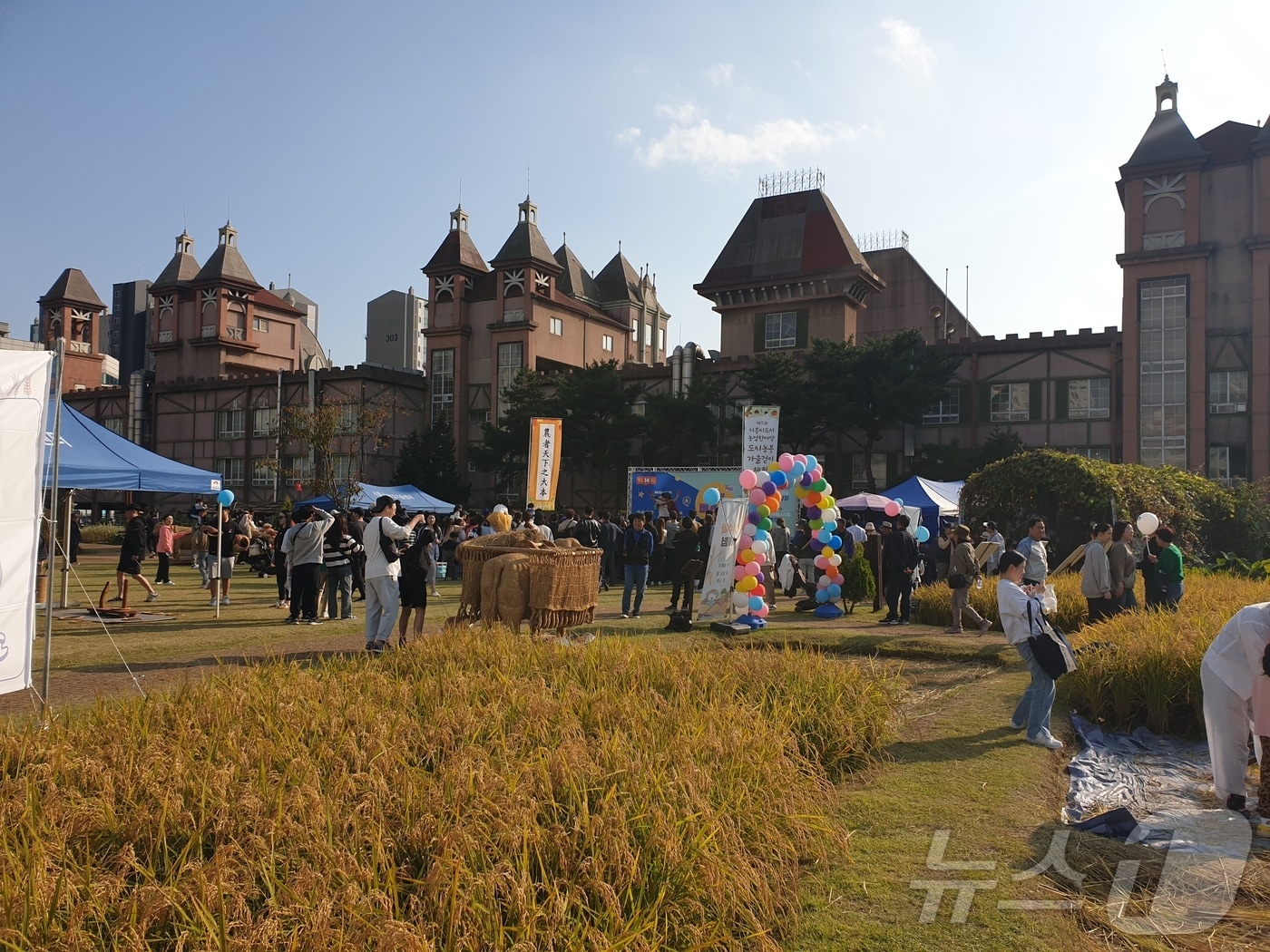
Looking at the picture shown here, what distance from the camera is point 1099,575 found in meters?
11.6

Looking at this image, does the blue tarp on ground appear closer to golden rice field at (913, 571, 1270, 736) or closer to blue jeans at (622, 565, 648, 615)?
blue jeans at (622, 565, 648, 615)

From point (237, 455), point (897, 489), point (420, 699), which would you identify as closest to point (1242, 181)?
point (897, 489)

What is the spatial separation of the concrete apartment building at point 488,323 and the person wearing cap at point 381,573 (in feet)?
118

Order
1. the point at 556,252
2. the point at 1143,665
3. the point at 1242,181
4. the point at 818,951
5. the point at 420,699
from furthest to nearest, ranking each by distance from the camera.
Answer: the point at 556,252, the point at 1242,181, the point at 1143,665, the point at 420,699, the point at 818,951

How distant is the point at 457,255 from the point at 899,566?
37.6 metres

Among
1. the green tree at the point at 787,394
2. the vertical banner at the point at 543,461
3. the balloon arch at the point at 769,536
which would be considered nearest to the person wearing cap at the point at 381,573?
the balloon arch at the point at 769,536

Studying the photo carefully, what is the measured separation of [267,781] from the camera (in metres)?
4.41

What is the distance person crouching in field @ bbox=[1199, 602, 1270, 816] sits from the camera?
18.8ft

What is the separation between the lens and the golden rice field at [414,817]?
3.35m

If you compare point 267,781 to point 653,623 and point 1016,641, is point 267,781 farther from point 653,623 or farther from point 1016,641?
point 653,623

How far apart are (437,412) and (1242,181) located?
35.6 m

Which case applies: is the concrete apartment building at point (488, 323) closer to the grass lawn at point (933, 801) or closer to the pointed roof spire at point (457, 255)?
the pointed roof spire at point (457, 255)

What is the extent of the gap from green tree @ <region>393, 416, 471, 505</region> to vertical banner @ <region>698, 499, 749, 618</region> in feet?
102

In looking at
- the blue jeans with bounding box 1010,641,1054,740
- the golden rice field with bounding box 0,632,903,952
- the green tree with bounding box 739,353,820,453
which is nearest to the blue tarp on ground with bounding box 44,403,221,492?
the golden rice field with bounding box 0,632,903,952
